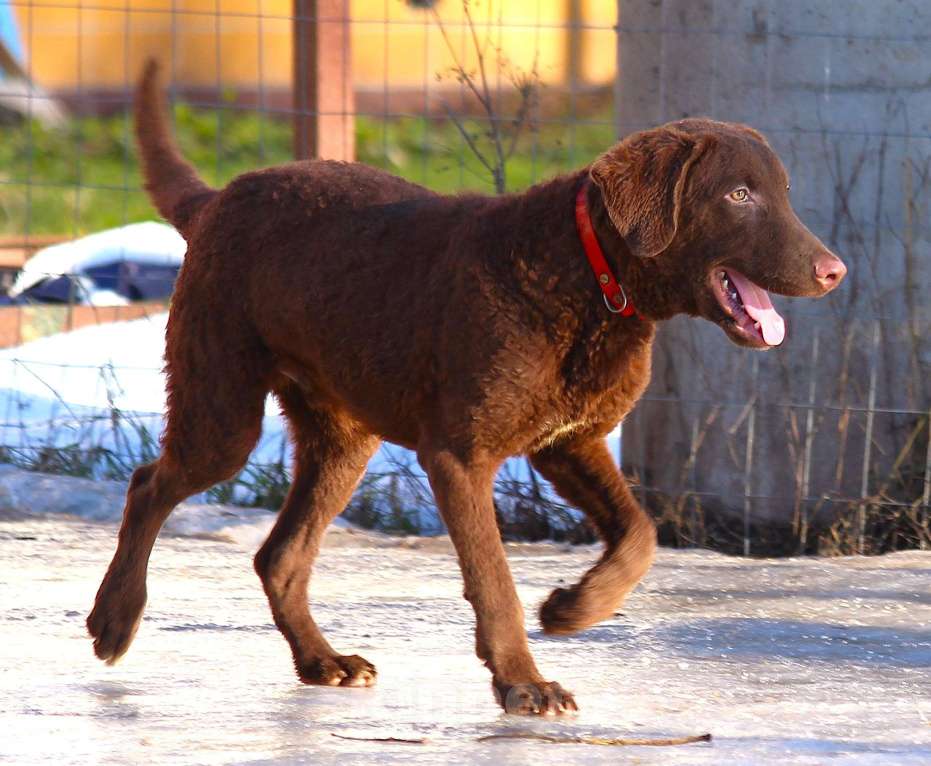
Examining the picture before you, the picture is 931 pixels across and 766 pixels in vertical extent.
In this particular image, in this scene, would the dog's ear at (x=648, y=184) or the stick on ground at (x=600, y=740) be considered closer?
the stick on ground at (x=600, y=740)

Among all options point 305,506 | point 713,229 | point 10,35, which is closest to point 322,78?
point 305,506

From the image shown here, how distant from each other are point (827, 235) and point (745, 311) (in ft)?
7.27

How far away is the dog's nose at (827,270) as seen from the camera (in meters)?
4.12

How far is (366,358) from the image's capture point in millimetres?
4473

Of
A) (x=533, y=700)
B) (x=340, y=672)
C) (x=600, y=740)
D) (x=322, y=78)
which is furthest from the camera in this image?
(x=322, y=78)

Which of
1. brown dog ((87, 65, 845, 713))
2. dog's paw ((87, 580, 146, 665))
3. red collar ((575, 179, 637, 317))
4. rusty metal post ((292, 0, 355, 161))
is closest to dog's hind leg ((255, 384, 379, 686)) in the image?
brown dog ((87, 65, 845, 713))

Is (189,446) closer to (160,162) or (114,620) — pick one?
(114,620)

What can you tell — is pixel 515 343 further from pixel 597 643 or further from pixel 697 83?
pixel 697 83

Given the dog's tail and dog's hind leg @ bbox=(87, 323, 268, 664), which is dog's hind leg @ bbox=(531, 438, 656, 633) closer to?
dog's hind leg @ bbox=(87, 323, 268, 664)

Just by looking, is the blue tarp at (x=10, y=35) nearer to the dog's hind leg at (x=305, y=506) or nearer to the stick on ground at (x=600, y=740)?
the dog's hind leg at (x=305, y=506)

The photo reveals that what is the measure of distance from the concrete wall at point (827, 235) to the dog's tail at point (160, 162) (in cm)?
196

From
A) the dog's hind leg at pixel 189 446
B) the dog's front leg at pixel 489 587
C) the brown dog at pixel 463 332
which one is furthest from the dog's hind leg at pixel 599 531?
the dog's hind leg at pixel 189 446

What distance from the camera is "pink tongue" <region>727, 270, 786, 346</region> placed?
4.16 meters

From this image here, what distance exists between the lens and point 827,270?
4125 millimetres
